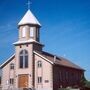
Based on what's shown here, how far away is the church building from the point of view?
57.0 meters

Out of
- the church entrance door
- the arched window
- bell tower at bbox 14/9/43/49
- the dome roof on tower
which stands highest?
the dome roof on tower

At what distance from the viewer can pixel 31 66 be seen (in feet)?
191

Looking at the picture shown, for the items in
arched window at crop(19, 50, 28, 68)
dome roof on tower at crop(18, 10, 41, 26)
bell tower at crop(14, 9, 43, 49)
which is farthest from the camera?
dome roof on tower at crop(18, 10, 41, 26)

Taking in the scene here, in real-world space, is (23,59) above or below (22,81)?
above

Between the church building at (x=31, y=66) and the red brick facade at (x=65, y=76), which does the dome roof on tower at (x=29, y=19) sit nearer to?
the church building at (x=31, y=66)

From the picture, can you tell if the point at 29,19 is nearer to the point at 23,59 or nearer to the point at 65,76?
the point at 23,59

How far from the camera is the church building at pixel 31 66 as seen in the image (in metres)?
57.0

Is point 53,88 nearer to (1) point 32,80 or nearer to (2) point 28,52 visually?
(1) point 32,80

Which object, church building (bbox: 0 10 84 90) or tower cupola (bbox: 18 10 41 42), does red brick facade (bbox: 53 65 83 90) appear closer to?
church building (bbox: 0 10 84 90)

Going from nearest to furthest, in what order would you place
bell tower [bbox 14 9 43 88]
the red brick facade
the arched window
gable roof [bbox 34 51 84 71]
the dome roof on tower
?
the red brick facade, bell tower [bbox 14 9 43 88], the arched window, gable roof [bbox 34 51 84 71], the dome roof on tower

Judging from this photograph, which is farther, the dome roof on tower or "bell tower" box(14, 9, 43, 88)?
the dome roof on tower

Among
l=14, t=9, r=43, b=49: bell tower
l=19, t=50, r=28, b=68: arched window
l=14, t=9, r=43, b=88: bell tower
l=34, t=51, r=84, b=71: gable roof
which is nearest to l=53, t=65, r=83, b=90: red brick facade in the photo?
l=34, t=51, r=84, b=71: gable roof

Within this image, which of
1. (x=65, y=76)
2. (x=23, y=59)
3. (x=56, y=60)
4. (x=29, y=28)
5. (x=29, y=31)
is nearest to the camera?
(x=23, y=59)

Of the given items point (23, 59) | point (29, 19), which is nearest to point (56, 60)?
point (23, 59)
